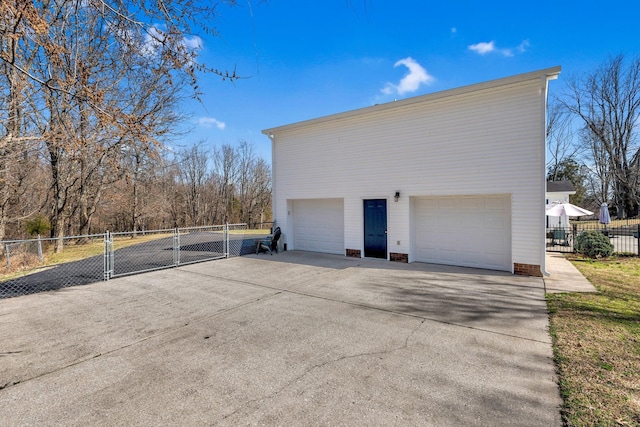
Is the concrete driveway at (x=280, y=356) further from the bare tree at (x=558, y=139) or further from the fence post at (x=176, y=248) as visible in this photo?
the bare tree at (x=558, y=139)

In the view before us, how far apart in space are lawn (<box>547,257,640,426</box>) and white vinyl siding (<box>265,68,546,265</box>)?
7.07 feet

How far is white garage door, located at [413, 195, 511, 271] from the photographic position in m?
8.22

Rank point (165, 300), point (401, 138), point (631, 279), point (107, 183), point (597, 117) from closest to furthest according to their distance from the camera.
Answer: point (165, 300)
point (631, 279)
point (401, 138)
point (107, 183)
point (597, 117)

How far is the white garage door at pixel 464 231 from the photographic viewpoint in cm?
822

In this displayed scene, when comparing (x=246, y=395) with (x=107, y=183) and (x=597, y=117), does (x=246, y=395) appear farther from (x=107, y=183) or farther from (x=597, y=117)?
(x=597, y=117)

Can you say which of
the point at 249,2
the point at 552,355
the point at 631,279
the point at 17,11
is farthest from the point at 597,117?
the point at 17,11

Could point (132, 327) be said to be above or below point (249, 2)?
below

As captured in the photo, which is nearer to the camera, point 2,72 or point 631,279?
point 631,279

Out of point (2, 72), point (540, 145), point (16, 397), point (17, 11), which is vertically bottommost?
point (16, 397)

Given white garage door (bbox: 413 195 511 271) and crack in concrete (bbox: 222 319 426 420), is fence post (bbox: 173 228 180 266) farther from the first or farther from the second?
white garage door (bbox: 413 195 511 271)

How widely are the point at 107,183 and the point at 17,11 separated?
17685 mm

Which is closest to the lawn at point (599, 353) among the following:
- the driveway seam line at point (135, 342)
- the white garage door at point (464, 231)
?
the white garage door at point (464, 231)

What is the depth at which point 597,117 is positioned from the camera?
26.6 m

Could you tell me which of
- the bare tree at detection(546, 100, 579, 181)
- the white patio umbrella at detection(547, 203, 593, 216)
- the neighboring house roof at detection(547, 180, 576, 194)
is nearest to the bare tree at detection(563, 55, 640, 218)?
the bare tree at detection(546, 100, 579, 181)
